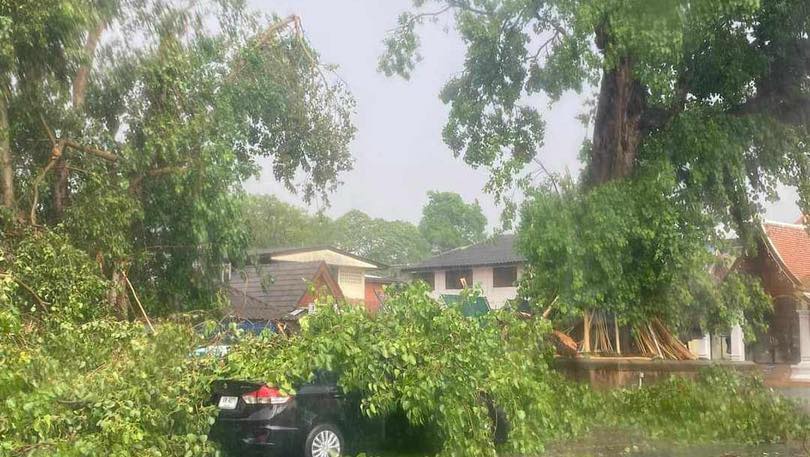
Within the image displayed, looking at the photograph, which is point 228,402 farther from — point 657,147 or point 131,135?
point 657,147

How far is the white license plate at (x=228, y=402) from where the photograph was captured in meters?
7.67

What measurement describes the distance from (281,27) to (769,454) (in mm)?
8619

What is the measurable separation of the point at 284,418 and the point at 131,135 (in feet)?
15.2

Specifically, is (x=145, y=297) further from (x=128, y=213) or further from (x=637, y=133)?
(x=637, y=133)

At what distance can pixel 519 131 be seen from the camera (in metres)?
14.1

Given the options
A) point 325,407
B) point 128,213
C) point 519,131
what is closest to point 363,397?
point 325,407

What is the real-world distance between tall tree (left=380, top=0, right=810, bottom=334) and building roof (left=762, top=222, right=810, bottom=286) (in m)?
7.02

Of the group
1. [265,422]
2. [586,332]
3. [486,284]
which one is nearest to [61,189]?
[265,422]

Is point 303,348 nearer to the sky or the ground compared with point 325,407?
nearer to the sky

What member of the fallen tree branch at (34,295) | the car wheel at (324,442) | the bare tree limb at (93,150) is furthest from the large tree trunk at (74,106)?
the car wheel at (324,442)

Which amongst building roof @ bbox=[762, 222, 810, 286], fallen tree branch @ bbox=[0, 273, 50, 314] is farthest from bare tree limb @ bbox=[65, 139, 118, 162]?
building roof @ bbox=[762, 222, 810, 286]

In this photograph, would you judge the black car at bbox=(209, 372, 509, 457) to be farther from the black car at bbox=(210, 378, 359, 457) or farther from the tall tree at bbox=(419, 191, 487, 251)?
the tall tree at bbox=(419, 191, 487, 251)

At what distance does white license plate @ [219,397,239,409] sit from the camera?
7.67m

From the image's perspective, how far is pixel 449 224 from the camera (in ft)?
125
